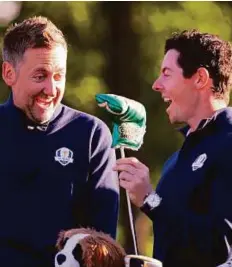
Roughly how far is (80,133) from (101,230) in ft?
1.56

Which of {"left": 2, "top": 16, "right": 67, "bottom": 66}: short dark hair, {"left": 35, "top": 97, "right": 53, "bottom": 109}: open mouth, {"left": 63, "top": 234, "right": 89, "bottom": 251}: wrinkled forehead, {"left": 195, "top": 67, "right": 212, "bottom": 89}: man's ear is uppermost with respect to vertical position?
{"left": 2, "top": 16, "right": 67, "bottom": 66}: short dark hair

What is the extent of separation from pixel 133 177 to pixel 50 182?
18.4 inches

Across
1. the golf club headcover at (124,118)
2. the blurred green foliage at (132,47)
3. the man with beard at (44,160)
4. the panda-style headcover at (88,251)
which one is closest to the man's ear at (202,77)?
the golf club headcover at (124,118)

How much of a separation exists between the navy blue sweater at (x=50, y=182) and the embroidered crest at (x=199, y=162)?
1.69 feet

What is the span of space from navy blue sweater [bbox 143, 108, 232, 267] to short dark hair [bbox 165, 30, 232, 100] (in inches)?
8.4

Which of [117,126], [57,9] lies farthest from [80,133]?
[57,9]

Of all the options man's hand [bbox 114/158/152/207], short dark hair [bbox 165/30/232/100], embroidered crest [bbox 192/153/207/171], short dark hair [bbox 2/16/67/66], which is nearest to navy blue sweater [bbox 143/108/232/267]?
embroidered crest [bbox 192/153/207/171]

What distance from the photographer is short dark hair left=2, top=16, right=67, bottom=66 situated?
6.36m

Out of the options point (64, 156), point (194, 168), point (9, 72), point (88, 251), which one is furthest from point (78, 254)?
point (9, 72)

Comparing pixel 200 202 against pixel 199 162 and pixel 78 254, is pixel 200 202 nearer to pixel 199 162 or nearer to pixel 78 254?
pixel 199 162

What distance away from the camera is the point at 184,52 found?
6.42 meters

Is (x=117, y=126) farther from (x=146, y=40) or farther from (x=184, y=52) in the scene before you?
(x=146, y=40)

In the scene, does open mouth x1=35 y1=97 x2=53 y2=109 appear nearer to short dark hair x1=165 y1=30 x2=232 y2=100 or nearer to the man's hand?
the man's hand

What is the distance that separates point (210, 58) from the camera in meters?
6.34
